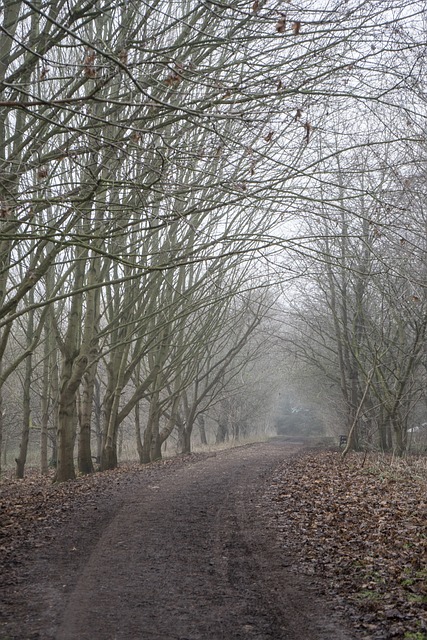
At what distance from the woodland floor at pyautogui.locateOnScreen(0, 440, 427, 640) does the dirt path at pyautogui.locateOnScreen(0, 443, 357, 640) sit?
0.05 feet

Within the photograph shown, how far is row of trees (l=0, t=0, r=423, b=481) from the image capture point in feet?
22.3

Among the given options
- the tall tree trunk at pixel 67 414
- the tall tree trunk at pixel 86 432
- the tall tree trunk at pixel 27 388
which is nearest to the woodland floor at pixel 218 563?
the tall tree trunk at pixel 67 414

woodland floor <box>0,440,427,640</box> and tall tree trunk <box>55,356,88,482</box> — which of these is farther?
tall tree trunk <box>55,356,88,482</box>

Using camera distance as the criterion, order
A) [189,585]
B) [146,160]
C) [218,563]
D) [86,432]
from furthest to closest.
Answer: [86,432] → [146,160] → [218,563] → [189,585]

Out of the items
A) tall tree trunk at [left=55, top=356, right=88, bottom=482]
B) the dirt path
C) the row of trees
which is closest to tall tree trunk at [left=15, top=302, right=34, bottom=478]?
the row of trees

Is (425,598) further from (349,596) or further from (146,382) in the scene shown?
(146,382)

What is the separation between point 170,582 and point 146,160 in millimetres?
6532

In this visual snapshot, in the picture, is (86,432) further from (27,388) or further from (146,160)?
(146,160)

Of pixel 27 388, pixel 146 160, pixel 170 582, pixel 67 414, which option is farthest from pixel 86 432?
pixel 170 582

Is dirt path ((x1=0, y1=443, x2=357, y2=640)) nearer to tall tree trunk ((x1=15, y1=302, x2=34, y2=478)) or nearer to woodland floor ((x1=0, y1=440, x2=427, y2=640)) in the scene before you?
woodland floor ((x1=0, y1=440, x2=427, y2=640))

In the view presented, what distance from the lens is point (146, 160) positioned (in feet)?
33.2

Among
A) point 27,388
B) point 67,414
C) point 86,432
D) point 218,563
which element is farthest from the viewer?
point 27,388

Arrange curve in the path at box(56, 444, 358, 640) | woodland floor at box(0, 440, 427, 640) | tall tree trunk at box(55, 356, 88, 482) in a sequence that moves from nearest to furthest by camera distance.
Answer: curve in the path at box(56, 444, 358, 640) < woodland floor at box(0, 440, 427, 640) < tall tree trunk at box(55, 356, 88, 482)

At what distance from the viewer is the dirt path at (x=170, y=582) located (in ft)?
15.5
